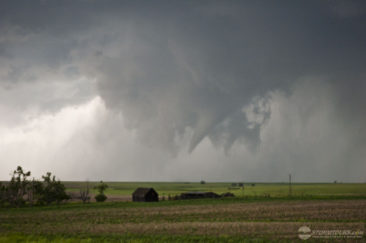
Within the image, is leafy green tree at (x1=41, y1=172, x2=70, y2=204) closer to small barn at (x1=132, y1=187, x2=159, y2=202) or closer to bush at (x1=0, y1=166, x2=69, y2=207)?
bush at (x1=0, y1=166, x2=69, y2=207)

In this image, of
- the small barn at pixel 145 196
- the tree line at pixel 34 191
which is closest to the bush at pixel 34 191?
the tree line at pixel 34 191

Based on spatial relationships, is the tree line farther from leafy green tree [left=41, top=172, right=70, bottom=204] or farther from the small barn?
the small barn

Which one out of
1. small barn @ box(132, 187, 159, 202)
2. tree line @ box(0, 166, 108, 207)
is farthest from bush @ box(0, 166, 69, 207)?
small barn @ box(132, 187, 159, 202)

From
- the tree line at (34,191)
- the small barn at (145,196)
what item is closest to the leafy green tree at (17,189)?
the tree line at (34,191)

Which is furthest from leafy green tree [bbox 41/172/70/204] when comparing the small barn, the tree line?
the small barn

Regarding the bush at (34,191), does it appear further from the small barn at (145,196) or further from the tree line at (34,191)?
the small barn at (145,196)

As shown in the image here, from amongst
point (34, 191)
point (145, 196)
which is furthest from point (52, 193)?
point (145, 196)

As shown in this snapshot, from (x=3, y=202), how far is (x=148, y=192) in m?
38.7

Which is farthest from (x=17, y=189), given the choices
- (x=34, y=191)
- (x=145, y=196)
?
(x=145, y=196)

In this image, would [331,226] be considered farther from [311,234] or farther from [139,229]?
[139,229]

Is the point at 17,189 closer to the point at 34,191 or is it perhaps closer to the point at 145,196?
the point at 34,191

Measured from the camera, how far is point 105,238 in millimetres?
29891

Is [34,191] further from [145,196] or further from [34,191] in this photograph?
[145,196]

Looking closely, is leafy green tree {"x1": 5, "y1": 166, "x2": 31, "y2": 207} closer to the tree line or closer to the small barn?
the tree line
